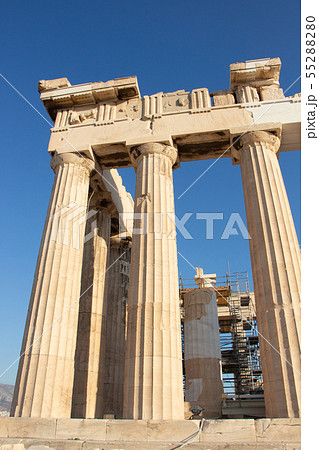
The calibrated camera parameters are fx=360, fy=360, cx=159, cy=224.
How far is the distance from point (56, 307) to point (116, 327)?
358 inches

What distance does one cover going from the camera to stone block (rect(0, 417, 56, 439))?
11891 millimetres

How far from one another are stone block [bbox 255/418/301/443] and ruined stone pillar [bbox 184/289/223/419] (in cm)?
1319

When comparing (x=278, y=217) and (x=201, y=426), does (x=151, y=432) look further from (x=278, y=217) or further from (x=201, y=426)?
(x=278, y=217)

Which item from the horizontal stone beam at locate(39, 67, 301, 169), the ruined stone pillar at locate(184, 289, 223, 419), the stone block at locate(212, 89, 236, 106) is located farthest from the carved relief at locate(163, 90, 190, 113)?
the ruined stone pillar at locate(184, 289, 223, 419)

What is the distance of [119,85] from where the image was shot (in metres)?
21.2

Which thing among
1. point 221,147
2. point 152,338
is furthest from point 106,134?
point 152,338

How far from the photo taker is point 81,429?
1148cm

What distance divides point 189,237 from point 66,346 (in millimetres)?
8144

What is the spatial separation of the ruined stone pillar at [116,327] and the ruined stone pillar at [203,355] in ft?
16.7

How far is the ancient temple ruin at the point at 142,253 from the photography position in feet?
45.2

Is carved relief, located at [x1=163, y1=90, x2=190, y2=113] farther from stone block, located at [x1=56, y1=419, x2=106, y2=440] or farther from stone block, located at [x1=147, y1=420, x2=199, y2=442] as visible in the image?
stone block, located at [x1=56, y1=419, x2=106, y2=440]

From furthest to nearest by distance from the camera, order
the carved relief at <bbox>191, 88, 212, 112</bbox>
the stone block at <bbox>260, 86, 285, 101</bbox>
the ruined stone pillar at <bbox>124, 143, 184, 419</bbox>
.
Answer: the carved relief at <bbox>191, 88, 212, 112</bbox> → the stone block at <bbox>260, 86, 285, 101</bbox> → the ruined stone pillar at <bbox>124, 143, 184, 419</bbox>

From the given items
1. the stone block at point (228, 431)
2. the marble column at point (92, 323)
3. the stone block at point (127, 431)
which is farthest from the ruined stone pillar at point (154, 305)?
the marble column at point (92, 323)

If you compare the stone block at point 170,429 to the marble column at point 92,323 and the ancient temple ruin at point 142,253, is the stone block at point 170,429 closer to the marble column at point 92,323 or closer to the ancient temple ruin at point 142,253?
the ancient temple ruin at point 142,253
